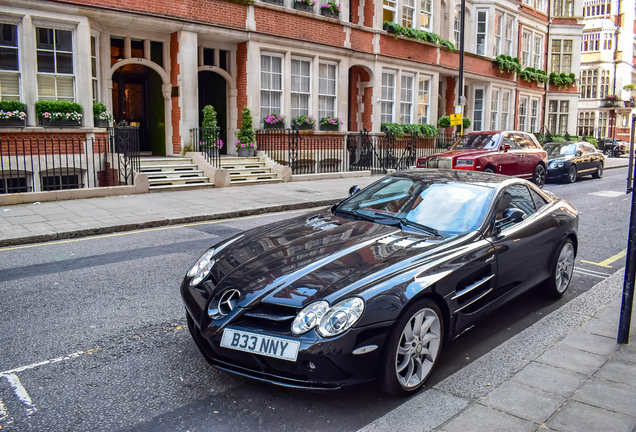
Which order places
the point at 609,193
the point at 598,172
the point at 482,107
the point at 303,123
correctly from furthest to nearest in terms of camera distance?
the point at 482,107, the point at 598,172, the point at 303,123, the point at 609,193

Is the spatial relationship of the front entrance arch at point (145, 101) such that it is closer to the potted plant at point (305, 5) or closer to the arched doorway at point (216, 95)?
the arched doorway at point (216, 95)

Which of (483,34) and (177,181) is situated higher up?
(483,34)

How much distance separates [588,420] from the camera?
309cm

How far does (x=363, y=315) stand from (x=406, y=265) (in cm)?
65

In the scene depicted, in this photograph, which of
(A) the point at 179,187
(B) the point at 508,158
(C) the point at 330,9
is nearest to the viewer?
(A) the point at 179,187

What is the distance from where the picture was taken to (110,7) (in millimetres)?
14781

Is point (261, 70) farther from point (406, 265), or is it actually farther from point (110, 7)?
point (406, 265)

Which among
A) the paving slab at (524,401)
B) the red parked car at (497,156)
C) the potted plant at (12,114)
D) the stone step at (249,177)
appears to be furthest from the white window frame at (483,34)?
the paving slab at (524,401)

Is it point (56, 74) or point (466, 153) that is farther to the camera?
point (466, 153)

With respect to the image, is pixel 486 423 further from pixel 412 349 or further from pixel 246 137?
pixel 246 137

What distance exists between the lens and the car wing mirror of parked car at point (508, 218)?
4676mm

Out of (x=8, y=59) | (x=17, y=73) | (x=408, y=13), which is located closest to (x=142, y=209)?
(x=17, y=73)

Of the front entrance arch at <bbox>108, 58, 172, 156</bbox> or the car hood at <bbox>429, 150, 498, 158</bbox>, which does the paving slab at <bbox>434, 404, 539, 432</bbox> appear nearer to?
the car hood at <bbox>429, 150, 498, 158</bbox>

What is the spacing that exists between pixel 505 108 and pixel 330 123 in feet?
52.1
